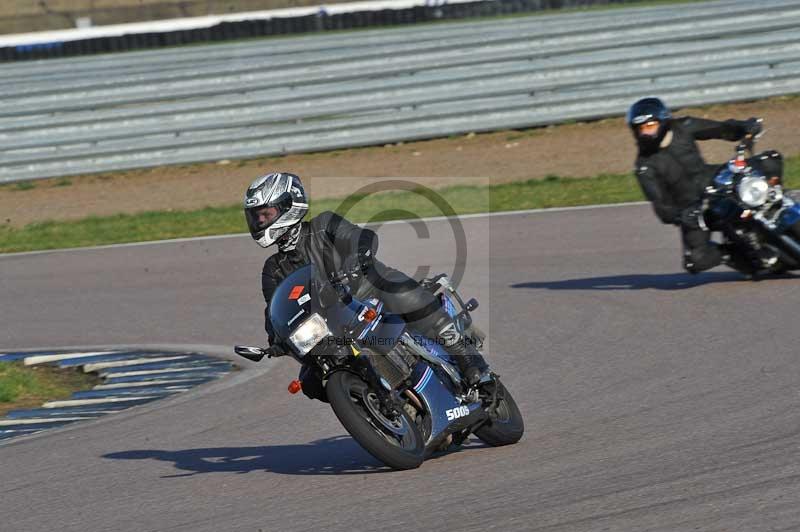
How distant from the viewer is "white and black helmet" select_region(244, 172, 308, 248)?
5875 millimetres

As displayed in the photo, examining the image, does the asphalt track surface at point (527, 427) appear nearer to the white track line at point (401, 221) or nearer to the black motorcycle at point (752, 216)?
the black motorcycle at point (752, 216)

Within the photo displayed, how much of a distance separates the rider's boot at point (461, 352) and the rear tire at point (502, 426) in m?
0.17

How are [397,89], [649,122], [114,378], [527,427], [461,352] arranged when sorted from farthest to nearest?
[397,89] < [649,122] < [114,378] < [527,427] < [461,352]

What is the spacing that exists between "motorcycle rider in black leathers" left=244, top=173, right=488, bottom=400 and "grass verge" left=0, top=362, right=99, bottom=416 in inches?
130

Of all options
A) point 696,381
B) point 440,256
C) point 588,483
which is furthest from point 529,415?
point 440,256

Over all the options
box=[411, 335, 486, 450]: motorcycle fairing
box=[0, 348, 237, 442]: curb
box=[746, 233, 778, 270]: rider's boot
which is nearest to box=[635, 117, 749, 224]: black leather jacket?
box=[746, 233, 778, 270]: rider's boot

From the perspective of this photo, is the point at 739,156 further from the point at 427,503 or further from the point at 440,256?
the point at 427,503

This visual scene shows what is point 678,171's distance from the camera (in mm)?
10422

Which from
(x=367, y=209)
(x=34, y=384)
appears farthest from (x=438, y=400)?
(x=367, y=209)

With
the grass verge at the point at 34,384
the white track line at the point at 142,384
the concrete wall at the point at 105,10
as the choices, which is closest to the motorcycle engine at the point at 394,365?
the white track line at the point at 142,384

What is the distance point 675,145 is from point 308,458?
5.20 meters

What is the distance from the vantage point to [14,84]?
18.9 m

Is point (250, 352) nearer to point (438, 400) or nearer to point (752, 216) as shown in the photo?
point (438, 400)

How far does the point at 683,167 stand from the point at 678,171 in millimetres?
57
